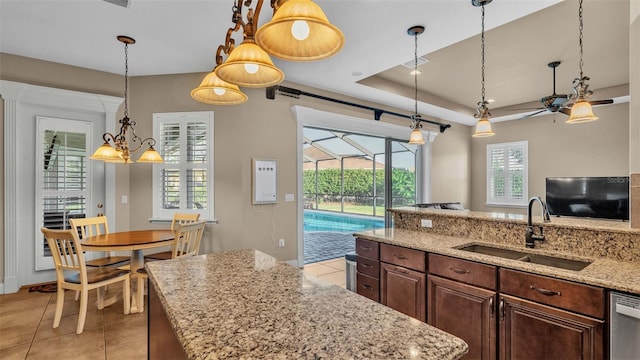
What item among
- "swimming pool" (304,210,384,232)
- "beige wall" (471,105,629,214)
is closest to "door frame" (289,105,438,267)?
"beige wall" (471,105,629,214)

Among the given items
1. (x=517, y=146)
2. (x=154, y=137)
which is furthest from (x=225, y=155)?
(x=517, y=146)

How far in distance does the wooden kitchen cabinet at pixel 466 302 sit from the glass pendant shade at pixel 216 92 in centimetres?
172

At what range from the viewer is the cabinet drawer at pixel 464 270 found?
1.91m

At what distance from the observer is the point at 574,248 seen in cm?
205

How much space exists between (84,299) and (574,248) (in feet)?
12.6

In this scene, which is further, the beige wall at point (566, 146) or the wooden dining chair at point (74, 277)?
the beige wall at point (566, 146)

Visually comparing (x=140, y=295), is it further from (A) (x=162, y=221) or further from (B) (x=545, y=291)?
(B) (x=545, y=291)

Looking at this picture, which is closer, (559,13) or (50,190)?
(559,13)

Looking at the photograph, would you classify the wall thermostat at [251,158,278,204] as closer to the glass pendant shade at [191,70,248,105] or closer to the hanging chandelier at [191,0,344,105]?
the glass pendant shade at [191,70,248,105]

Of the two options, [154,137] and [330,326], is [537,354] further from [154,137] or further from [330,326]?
[154,137]

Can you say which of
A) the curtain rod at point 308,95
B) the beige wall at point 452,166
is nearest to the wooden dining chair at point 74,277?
the curtain rod at point 308,95

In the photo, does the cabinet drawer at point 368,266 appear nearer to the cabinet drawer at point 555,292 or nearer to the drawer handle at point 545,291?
the cabinet drawer at point 555,292

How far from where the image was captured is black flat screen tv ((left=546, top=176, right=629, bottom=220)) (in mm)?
5098

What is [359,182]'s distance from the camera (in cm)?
1049
